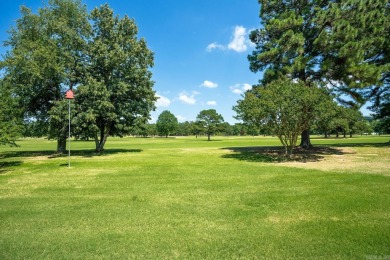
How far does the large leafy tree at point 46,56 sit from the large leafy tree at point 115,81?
154 cm

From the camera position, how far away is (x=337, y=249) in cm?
458

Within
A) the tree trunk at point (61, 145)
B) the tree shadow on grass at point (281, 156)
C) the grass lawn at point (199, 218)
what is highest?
the tree trunk at point (61, 145)

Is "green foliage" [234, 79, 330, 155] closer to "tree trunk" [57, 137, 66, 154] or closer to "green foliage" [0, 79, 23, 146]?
"green foliage" [0, 79, 23, 146]

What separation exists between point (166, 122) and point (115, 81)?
2978 inches

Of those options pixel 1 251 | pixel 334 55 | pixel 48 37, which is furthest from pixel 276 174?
pixel 48 37

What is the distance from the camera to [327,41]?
20.3 meters

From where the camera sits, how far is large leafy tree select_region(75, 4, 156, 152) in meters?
22.9

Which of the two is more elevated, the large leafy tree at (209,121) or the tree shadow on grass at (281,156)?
the large leafy tree at (209,121)

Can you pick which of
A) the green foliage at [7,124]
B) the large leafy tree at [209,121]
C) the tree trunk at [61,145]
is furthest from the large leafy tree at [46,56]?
the large leafy tree at [209,121]

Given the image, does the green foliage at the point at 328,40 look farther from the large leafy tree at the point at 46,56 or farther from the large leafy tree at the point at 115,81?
the large leafy tree at the point at 46,56

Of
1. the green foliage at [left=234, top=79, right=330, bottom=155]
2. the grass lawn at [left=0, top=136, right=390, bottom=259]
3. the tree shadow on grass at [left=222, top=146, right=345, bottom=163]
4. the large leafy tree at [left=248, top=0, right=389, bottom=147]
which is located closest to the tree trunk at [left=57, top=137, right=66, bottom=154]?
the grass lawn at [left=0, top=136, right=390, bottom=259]

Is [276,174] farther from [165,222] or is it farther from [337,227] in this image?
[165,222]

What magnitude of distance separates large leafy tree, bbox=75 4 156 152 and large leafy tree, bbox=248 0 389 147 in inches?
470

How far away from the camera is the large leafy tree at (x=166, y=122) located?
326 feet
